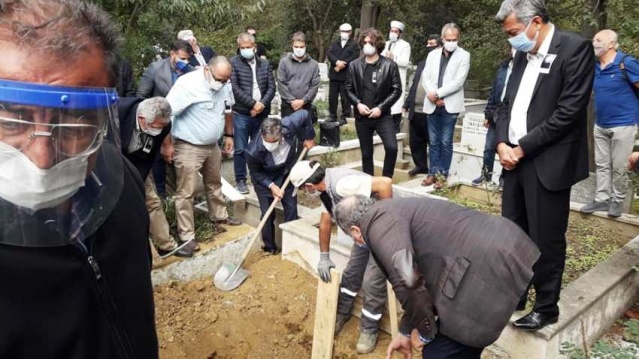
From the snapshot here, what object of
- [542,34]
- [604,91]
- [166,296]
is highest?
[542,34]

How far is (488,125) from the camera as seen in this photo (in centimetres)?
639

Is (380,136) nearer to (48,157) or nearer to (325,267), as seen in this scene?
(325,267)

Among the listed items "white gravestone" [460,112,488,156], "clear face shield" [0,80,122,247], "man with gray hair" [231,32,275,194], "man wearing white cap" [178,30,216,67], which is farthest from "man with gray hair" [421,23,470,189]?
"clear face shield" [0,80,122,247]

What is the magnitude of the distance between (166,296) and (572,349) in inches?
131

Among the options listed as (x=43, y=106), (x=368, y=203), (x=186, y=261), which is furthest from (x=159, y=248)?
(x=43, y=106)

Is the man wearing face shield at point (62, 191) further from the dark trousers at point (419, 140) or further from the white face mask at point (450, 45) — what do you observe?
the dark trousers at point (419, 140)

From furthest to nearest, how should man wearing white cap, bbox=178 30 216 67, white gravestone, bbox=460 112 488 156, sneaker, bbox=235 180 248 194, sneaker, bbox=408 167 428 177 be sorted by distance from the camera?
white gravestone, bbox=460 112 488 156
sneaker, bbox=408 167 428 177
man wearing white cap, bbox=178 30 216 67
sneaker, bbox=235 180 248 194

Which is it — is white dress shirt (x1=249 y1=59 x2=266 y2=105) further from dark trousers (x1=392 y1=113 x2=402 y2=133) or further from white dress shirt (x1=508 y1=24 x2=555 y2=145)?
white dress shirt (x1=508 y1=24 x2=555 y2=145)

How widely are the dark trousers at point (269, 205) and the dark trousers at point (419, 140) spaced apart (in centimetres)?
236

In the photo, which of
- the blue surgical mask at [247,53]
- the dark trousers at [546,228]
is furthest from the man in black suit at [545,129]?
the blue surgical mask at [247,53]

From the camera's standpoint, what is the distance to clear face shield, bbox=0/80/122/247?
2.93 feet

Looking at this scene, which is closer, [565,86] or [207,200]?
[565,86]

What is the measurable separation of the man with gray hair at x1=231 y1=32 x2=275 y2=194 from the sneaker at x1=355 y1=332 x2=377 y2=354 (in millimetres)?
2663

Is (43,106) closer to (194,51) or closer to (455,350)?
(455,350)
